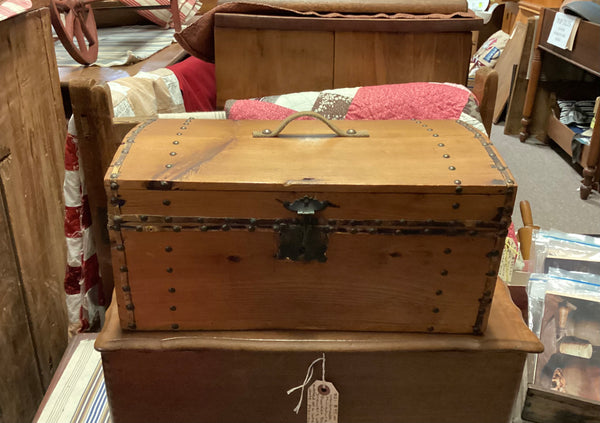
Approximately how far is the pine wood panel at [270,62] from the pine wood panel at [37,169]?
45cm

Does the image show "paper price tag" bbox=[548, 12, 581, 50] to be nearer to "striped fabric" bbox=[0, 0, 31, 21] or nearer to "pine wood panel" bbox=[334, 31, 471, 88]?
"pine wood panel" bbox=[334, 31, 471, 88]

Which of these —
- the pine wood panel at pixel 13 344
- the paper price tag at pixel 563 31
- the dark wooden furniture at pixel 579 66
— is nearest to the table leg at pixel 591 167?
the dark wooden furniture at pixel 579 66

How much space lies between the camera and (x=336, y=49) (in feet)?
4.79

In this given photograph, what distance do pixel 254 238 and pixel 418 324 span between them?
335mm

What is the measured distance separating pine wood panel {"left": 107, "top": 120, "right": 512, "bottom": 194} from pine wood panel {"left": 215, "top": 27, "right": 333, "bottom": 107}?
485 mm

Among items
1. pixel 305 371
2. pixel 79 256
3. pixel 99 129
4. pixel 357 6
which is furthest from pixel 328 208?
pixel 357 6

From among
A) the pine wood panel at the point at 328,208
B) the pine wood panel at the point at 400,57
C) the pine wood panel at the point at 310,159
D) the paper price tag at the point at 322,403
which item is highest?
the pine wood panel at the point at 400,57

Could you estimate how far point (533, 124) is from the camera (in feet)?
10.3

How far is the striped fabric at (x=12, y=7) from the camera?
3.71ft

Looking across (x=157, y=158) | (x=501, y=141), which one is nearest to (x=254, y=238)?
(x=157, y=158)

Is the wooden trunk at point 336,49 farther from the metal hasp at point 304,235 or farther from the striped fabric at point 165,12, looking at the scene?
the striped fabric at point 165,12

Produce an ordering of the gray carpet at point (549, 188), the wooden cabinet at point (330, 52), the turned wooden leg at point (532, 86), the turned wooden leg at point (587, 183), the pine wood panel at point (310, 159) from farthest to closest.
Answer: the turned wooden leg at point (532, 86) < the turned wooden leg at point (587, 183) < the gray carpet at point (549, 188) < the wooden cabinet at point (330, 52) < the pine wood panel at point (310, 159)

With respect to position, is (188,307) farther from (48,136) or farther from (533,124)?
(533,124)

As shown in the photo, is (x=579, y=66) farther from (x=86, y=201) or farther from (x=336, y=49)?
(x=86, y=201)
